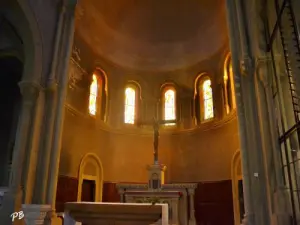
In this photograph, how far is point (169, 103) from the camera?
13.9 metres

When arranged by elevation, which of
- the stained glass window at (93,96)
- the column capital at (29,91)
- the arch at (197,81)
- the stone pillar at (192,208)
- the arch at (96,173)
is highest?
the arch at (197,81)

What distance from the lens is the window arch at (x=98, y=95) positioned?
484 inches

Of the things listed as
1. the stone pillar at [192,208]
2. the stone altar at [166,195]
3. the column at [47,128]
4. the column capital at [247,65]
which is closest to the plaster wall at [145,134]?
the stone pillar at [192,208]

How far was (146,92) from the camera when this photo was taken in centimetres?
1393

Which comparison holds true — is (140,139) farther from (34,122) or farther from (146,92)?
(34,122)

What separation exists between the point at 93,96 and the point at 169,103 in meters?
3.83

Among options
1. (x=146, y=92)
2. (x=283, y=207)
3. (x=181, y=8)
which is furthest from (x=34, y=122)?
(x=181, y=8)

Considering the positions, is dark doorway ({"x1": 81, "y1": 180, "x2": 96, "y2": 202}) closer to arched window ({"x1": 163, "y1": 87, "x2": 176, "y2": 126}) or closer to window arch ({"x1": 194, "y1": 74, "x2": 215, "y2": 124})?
arched window ({"x1": 163, "y1": 87, "x2": 176, "y2": 126})

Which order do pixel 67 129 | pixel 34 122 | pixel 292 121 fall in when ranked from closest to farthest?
1. pixel 292 121
2. pixel 34 122
3. pixel 67 129

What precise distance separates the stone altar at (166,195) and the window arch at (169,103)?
12.9 ft

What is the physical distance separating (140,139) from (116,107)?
1942mm

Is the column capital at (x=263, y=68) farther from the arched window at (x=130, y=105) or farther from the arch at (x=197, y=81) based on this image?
the arched window at (x=130, y=105)

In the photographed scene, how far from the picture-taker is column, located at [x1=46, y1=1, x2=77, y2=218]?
6800 mm

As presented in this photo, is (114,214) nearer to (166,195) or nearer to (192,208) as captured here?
(166,195)
